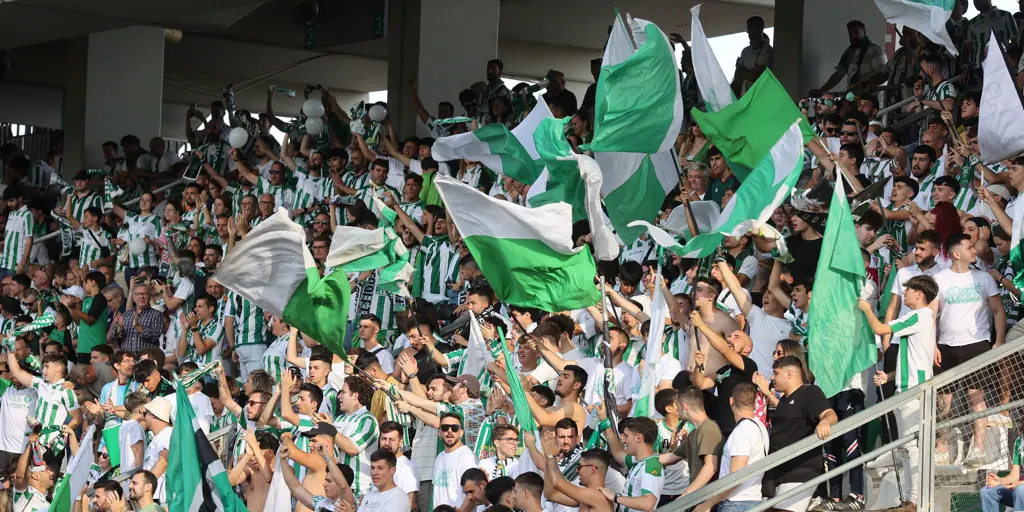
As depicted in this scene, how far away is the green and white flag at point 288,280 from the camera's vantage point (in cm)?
1109

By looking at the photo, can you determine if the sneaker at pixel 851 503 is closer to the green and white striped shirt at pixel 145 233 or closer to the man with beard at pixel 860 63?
the man with beard at pixel 860 63

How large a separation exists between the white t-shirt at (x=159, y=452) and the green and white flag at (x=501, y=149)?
3.07 meters

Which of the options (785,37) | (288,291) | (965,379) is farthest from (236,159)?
(965,379)

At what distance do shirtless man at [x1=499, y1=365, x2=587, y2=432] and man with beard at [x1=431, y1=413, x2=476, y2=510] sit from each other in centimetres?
56

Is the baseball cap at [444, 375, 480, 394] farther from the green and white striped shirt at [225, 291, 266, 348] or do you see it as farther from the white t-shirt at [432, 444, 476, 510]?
the green and white striped shirt at [225, 291, 266, 348]

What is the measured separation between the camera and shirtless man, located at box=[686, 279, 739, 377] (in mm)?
10234

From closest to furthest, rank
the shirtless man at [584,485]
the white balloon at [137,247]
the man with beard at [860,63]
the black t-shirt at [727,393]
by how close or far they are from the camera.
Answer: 1. the shirtless man at [584,485]
2. the black t-shirt at [727,393]
3. the man with beard at [860,63]
4. the white balloon at [137,247]

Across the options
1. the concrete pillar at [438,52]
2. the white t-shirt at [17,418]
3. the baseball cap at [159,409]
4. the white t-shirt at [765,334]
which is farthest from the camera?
the concrete pillar at [438,52]

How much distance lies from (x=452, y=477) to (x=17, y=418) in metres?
5.92

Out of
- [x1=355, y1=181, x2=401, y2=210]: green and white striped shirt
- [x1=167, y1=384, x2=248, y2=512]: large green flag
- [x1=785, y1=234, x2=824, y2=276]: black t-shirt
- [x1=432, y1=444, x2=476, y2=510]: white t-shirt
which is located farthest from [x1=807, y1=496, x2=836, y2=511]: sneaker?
[x1=355, y1=181, x2=401, y2=210]: green and white striped shirt

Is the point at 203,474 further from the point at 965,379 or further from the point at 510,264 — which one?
the point at 965,379

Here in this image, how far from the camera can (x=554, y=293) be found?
32.5 feet

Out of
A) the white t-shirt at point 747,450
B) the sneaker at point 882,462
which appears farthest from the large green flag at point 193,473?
the sneaker at point 882,462

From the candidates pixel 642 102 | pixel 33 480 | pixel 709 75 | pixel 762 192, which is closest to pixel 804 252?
pixel 709 75
